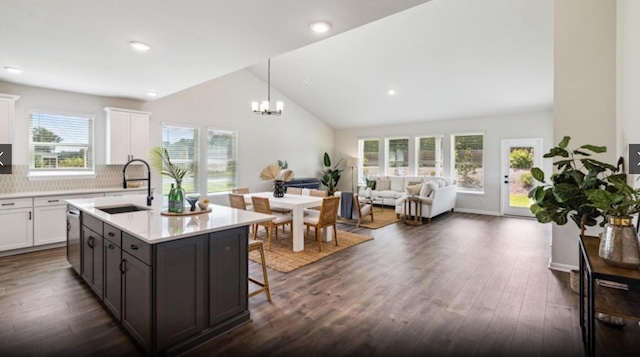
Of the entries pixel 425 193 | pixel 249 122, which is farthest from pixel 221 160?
pixel 425 193

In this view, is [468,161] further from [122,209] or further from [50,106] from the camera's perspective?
[50,106]

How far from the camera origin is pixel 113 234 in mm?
2461

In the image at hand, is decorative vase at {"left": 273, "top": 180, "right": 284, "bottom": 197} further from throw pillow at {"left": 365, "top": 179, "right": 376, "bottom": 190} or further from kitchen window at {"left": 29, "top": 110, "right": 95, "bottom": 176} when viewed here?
throw pillow at {"left": 365, "top": 179, "right": 376, "bottom": 190}

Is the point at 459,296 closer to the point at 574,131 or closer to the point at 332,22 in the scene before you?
the point at 574,131

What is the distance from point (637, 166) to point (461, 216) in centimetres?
522

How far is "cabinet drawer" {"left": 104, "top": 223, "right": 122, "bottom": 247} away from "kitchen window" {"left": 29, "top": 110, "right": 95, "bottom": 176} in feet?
11.4

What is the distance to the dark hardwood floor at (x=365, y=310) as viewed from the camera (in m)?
2.23

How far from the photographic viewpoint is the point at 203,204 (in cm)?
300

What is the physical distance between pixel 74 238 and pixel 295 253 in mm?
2570

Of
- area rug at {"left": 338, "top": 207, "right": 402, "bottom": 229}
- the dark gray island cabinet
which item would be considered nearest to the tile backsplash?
the dark gray island cabinet

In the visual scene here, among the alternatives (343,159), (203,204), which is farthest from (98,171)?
(343,159)

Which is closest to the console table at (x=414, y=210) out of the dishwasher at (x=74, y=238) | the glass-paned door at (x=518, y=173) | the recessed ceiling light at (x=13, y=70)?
the glass-paned door at (x=518, y=173)

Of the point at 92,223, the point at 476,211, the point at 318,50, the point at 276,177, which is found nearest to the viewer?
the point at 92,223

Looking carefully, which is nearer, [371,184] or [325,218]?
[325,218]
